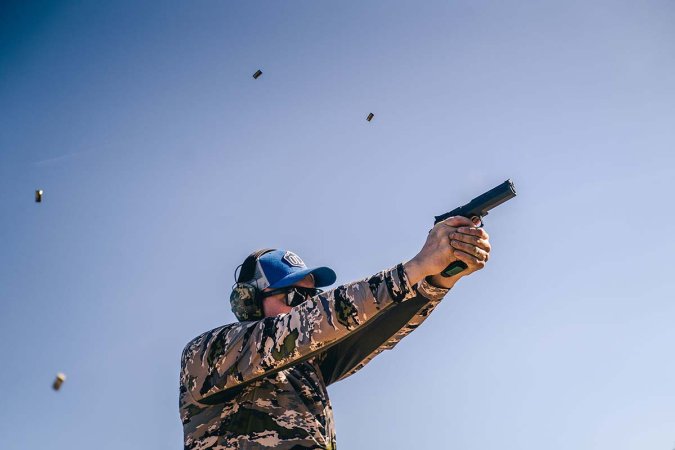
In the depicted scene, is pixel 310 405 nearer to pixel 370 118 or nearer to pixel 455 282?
pixel 455 282

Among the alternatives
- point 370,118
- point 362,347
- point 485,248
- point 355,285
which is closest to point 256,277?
point 362,347

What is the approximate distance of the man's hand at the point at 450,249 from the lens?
471cm

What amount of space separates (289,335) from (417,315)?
1.91m

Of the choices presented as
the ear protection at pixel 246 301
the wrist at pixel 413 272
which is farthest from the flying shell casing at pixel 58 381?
the wrist at pixel 413 272

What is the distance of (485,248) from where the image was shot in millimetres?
4980

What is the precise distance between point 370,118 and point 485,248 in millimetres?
8629

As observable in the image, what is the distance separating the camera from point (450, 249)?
4789 millimetres

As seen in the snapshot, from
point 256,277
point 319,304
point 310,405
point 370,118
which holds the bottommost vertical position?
point 310,405

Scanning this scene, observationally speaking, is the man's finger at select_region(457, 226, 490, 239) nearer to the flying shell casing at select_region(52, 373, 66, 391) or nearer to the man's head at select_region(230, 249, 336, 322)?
the man's head at select_region(230, 249, 336, 322)

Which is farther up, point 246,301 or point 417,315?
point 246,301

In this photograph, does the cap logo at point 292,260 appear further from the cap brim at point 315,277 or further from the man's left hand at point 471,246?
the man's left hand at point 471,246

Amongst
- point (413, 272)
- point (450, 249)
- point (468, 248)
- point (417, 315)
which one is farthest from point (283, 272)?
point (468, 248)

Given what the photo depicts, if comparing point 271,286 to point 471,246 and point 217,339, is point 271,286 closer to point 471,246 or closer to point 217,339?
point 217,339

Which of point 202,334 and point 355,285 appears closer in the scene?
point 355,285
